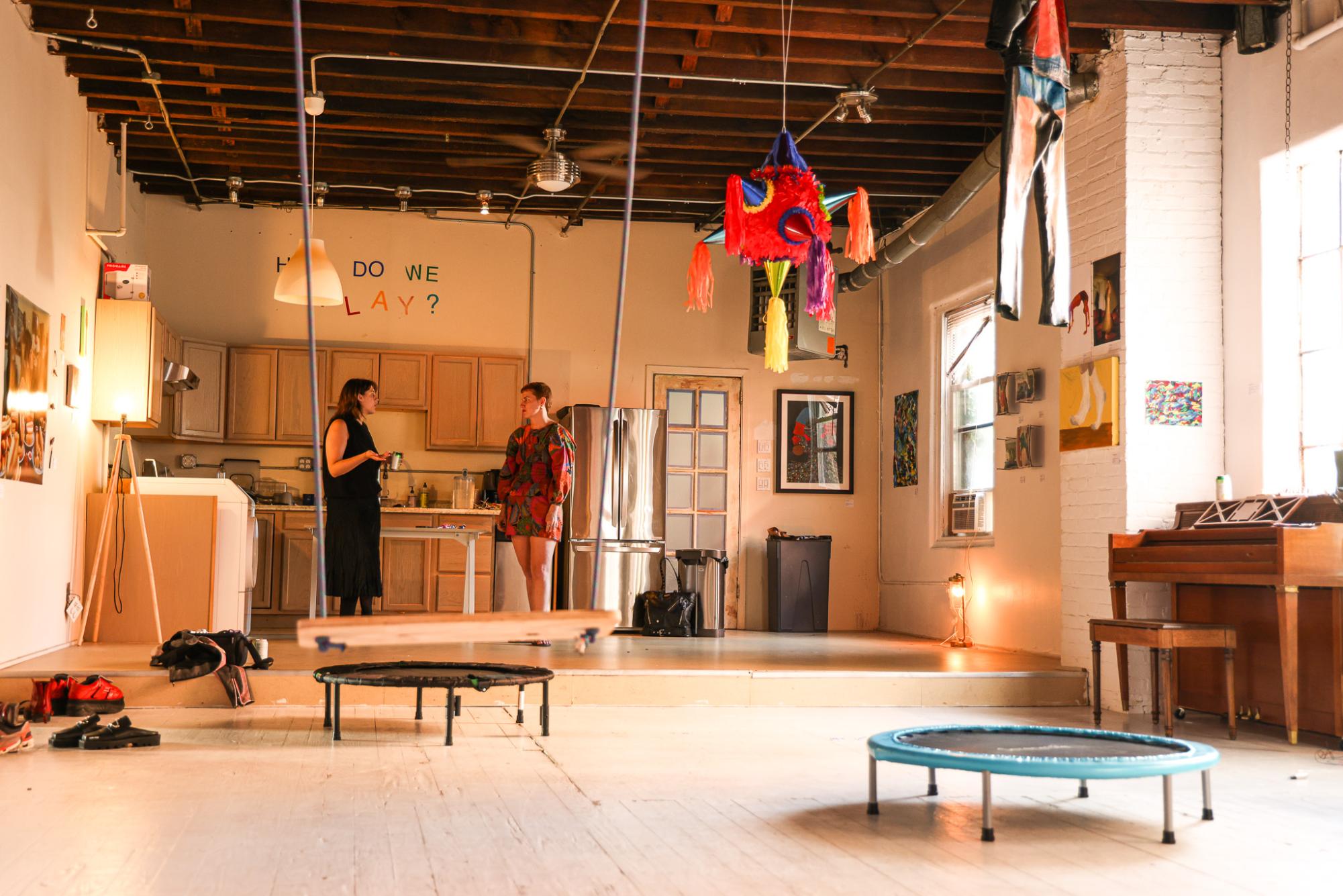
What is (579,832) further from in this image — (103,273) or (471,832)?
(103,273)

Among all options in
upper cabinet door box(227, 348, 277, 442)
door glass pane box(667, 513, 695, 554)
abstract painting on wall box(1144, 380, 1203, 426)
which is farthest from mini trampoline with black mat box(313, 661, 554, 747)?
door glass pane box(667, 513, 695, 554)

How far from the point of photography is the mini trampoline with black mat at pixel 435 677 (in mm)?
4973

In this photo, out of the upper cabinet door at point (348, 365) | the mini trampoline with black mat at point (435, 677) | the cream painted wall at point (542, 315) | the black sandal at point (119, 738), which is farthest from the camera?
the cream painted wall at point (542, 315)

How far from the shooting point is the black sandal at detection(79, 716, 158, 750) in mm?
4871

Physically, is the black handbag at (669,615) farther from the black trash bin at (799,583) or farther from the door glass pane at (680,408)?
the door glass pane at (680,408)

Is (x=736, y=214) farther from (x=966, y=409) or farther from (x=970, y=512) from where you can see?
(x=970, y=512)

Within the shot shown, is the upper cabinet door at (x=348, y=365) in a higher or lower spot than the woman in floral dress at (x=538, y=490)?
higher

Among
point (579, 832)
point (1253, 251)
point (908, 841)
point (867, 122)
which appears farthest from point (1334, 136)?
point (579, 832)

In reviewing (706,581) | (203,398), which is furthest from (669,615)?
(203,398)

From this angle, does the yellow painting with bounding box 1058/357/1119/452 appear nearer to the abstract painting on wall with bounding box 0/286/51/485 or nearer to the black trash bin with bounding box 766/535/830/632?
the black trash bin with bounding box 766/535/830/632

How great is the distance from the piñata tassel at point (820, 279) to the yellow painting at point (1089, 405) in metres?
1.52

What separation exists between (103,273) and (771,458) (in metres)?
5.50

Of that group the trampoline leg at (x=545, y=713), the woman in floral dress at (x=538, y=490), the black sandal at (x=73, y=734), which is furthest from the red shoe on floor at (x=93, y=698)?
the woman in floral dress at (x=538, y=490)

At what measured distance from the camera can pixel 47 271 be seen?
7012 millimetres
